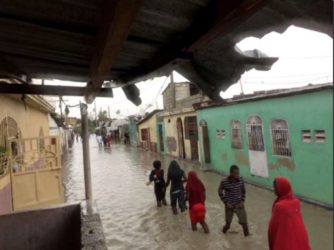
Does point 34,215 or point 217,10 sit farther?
point 34,215

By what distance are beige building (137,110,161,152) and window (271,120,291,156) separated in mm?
17462

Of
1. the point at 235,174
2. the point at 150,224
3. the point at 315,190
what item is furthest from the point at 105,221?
the point at 315,190

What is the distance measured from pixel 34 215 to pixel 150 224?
3869 mm

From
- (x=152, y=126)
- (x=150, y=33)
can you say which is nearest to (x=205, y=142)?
(x=152, y=126)

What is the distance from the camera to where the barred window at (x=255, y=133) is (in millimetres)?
11102

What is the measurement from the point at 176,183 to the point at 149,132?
21.3 meters

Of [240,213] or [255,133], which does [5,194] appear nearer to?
[240,213]

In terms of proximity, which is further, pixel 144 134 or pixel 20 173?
pixel 144 134

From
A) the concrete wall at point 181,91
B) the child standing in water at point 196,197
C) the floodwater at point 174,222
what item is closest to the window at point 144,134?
the concrete wall at point 181,91

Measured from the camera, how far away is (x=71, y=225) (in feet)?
17.1

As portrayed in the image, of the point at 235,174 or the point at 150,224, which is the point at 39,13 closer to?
the point at 235,174

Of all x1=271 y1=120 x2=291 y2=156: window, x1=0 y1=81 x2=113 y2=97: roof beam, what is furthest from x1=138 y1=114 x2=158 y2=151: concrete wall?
x1=0 y1=81 x2=113 y2=97: roof beam

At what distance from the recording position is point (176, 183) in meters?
8.63

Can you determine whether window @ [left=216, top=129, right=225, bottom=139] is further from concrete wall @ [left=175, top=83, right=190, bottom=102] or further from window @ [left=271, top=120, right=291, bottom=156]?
concrete wall @ [left=175, top=83, right=190, bottom=102]
